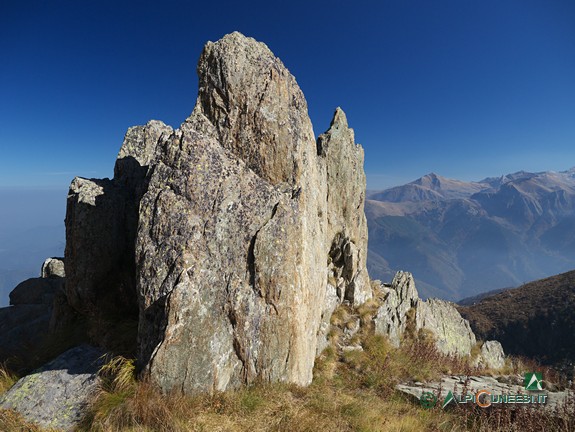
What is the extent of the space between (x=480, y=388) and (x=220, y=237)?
Result: 12.7 meters

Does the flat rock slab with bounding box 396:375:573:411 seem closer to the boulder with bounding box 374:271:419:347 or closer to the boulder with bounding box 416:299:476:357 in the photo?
the boulder with bounding box 374:271:419:347

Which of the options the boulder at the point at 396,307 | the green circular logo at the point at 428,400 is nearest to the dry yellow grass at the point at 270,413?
the green circular logo at the point at 428,400

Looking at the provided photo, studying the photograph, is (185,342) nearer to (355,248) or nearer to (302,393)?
(302,393)

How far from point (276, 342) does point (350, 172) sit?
1671 centimetres

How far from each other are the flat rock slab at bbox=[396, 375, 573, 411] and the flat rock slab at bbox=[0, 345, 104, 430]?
10.7 meters

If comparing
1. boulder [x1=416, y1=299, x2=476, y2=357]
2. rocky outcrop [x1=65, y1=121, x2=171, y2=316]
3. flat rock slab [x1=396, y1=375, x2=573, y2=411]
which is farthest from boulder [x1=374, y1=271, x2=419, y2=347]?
rocky outcrop [x1=65, y1=121, x2=171, y2=316]

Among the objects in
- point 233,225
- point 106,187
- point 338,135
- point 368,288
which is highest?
point 338,135

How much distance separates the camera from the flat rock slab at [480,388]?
10195 millimetres

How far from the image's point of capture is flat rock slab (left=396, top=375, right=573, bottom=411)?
10195 millimetres

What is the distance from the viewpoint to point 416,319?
2244cm

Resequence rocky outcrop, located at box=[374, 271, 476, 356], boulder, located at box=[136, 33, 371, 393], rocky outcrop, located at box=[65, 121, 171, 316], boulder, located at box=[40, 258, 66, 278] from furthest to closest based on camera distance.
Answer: boulder, located at box=[40, 258, 66, 278] → rocky outcrop, located at box=[374, 271, 476, 356] → rocky outcrop, located at box=[65, 121, 171, 316] → boulder, located at box=[136, 33, 371, 393]

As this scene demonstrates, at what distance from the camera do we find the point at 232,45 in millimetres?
12875

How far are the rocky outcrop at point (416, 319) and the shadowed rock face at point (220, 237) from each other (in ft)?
27.2

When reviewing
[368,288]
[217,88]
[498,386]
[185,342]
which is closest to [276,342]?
[185,342]
